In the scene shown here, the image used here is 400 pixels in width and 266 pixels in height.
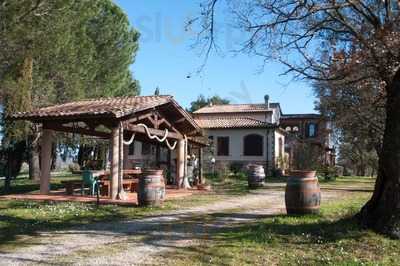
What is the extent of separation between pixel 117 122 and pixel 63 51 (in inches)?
410

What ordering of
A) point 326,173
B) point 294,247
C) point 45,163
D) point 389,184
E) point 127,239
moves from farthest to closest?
point 326,173
point 45,163
point 389,184
point 127,239
point 294,247

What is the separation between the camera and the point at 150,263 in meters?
6.91

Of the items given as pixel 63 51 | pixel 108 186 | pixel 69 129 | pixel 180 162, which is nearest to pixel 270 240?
pixel 108 186

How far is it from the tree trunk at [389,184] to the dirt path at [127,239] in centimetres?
278

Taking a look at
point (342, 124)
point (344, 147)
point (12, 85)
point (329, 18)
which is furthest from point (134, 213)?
point (344, 147)

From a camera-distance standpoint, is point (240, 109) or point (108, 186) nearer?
point (108, 186)

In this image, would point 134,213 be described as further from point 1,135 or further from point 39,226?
point 1,135

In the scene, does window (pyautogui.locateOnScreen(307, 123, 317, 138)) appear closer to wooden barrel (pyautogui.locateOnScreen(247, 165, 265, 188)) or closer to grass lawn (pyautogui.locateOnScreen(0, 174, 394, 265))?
wooden barrel (pyautogui.locateOnScreen(247, 165, 265, 188))

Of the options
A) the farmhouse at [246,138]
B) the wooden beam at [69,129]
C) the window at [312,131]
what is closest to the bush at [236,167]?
the farmhouse at [246,138]

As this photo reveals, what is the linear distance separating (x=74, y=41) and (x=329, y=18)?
1764cm

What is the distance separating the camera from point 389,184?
8773mm

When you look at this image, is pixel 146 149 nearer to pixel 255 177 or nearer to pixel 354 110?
pixel 354 110

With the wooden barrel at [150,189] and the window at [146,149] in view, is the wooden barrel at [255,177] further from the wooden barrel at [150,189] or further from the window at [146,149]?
the window at [146,149]

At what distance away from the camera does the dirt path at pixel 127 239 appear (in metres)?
7.13
